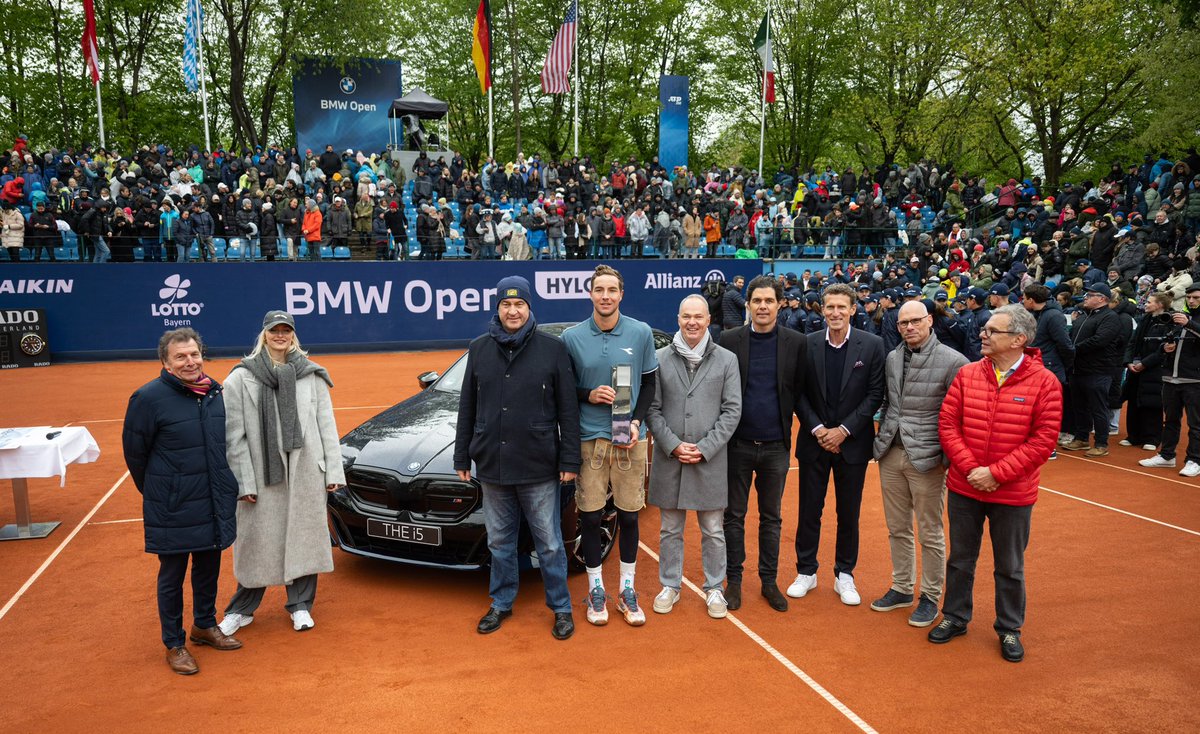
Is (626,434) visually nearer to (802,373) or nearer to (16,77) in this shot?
(802,373)

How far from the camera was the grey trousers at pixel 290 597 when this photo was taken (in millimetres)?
4535

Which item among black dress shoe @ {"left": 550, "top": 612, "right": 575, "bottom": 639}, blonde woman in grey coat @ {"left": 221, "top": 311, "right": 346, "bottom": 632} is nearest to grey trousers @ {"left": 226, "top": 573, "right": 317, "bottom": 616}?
blonde woman in grey coat @ {"left": 221, "top": 311, "right": 346, "bottom": 632}

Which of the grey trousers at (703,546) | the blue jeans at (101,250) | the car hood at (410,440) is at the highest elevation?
the blue jeans at (101,250)

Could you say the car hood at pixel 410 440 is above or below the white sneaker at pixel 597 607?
above

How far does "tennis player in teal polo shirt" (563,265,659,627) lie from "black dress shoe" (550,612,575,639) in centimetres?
17

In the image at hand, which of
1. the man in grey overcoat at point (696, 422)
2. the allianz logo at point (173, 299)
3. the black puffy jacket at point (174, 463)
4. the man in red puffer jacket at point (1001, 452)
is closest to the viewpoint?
the black puffy jacket at point (174, 463)

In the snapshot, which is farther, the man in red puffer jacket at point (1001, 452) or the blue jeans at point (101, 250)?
the blue jeans at point (101, 250)

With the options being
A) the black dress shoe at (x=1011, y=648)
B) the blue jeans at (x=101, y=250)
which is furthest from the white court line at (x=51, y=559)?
the blue jeans at (x=101, y=250)

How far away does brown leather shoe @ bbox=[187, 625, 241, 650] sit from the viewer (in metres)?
4.31

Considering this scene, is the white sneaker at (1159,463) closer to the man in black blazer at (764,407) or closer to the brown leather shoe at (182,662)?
the man in black blazer at (764,407)

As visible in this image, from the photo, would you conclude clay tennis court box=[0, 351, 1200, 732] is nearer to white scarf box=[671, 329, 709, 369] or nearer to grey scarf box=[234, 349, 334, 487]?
grey scarf box=[234, 349, 334, 487]

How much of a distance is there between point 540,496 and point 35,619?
10.5 feet

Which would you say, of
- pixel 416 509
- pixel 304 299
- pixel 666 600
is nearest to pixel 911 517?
pixel 666 600

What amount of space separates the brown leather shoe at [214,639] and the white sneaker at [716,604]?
2753 mm
